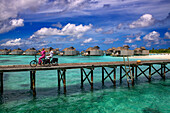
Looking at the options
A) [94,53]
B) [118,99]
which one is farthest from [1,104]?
[94,53]

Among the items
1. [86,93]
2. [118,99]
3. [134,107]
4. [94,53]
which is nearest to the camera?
[134,107]

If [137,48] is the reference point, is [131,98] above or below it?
below

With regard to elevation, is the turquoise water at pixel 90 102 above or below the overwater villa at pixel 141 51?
below

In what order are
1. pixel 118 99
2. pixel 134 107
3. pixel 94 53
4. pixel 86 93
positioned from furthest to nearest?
pixel 94 53
pixel 86 93
pixel 118 99
pixel 134 107

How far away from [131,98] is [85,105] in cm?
514

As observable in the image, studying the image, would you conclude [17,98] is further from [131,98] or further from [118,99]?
[131,98]

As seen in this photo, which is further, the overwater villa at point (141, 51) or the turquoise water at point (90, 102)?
the overwater villa at point (141, 51)

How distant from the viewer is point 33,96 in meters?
15.0

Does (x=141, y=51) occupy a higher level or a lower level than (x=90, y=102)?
higher

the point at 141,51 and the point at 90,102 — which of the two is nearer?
the point at 90,102

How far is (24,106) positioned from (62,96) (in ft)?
13.3

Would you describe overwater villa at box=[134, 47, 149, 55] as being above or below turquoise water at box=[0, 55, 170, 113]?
above

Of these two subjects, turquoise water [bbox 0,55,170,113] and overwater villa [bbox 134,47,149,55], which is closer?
turquoise water [bbox 0,55,170,113]

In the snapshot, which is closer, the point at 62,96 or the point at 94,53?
the point at 62,96
